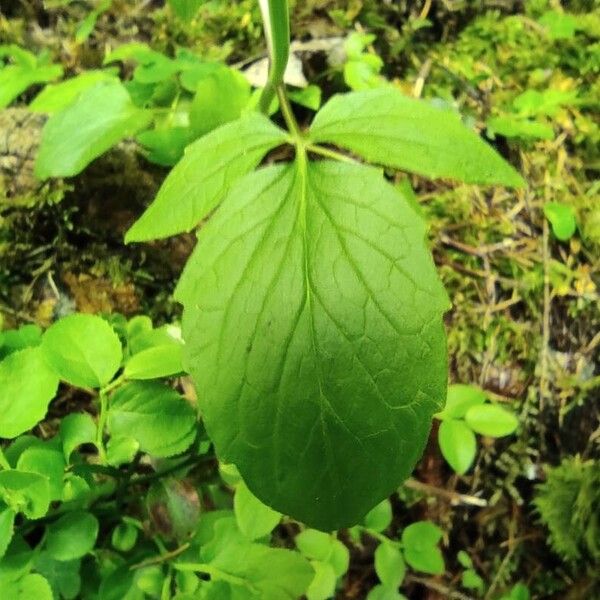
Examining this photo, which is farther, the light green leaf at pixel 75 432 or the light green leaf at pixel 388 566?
the light green leaf at pixel 388 566

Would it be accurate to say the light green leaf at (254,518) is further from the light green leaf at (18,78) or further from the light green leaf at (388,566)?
the light green leaf at (18,78)

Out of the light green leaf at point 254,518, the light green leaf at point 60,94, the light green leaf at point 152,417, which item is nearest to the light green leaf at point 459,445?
the light green leaf at point 254,518

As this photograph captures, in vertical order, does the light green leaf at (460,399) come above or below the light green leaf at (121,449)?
below

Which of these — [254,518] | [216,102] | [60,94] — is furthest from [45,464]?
[60,94]

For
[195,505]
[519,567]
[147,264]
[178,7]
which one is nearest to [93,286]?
[147,264]

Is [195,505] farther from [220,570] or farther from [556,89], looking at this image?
[556,89]

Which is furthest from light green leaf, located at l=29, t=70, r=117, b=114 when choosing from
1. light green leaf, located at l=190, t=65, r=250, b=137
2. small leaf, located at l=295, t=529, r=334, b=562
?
small leaf, located at l=295, t=529, r=334, b=562
